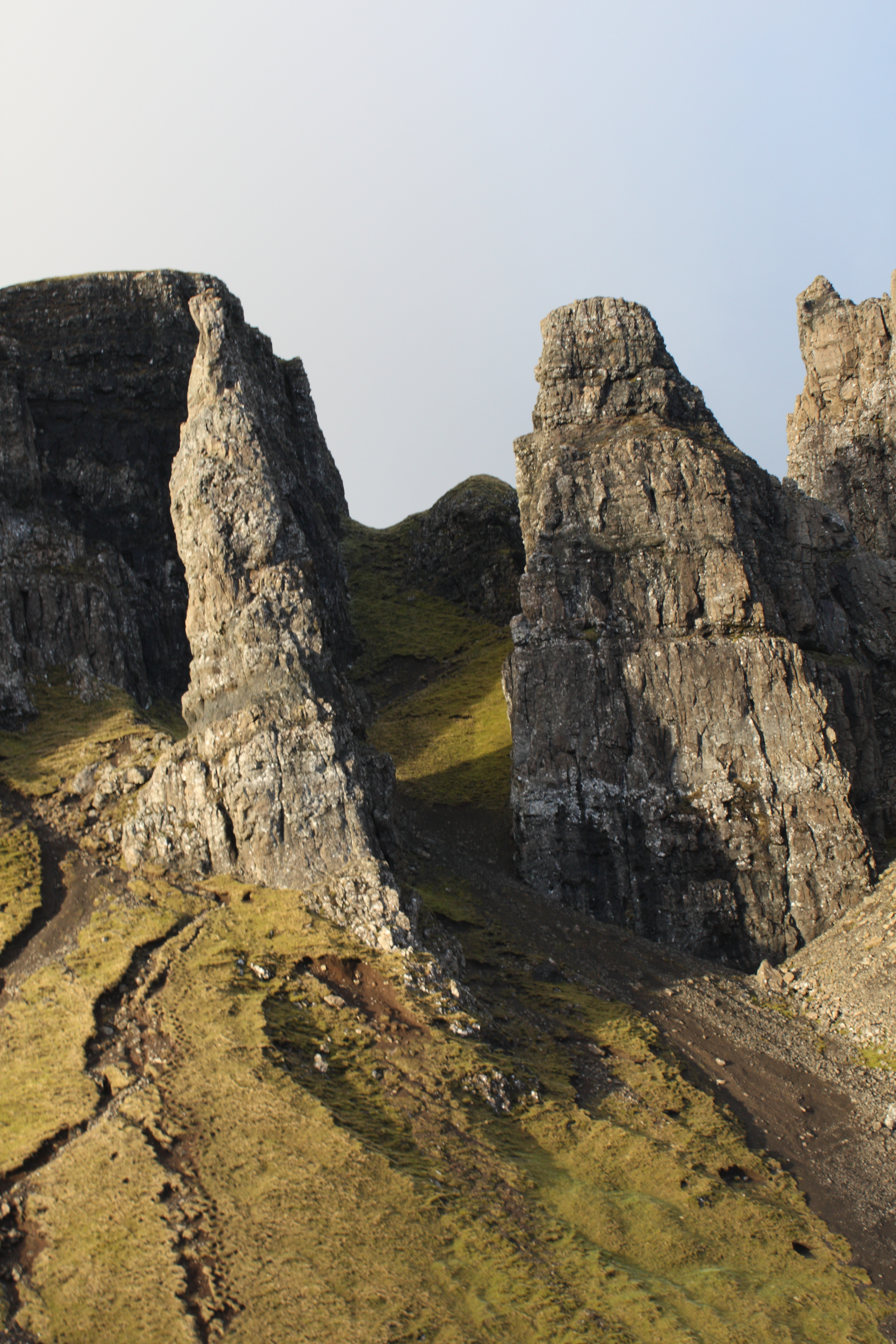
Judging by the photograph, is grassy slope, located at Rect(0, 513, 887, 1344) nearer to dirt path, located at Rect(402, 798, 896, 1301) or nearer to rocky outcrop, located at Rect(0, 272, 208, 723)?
dirt path, located at Rect(402, 798, 896, 1301)

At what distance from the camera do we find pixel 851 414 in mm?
101000

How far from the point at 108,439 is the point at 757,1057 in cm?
6631

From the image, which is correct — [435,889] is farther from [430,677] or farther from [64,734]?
[430,677]

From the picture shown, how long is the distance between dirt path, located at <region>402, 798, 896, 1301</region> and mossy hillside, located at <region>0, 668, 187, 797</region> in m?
18.0

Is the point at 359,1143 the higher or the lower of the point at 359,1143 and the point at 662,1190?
the higher

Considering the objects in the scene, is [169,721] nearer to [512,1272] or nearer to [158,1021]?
[158,1021]

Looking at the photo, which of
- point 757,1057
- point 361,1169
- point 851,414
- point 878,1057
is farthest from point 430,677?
point 361,1169


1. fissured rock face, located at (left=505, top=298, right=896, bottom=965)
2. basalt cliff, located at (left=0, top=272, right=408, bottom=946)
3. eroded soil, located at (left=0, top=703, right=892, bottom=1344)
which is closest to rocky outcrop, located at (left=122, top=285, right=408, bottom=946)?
basalt cliff, located at (left=0, top=272, right=408, bottom=946)

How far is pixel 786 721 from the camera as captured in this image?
62438 mm

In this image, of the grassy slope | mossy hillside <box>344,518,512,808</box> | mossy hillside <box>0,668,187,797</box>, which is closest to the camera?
the grassy slope

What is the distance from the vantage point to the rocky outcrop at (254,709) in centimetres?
4581

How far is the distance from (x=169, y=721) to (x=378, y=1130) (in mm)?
43979

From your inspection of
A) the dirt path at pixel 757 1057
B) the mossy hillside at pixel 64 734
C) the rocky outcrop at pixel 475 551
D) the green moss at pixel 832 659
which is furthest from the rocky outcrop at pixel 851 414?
the mossy hillside at pixel 64 734

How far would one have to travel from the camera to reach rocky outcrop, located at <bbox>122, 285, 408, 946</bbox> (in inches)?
1804
